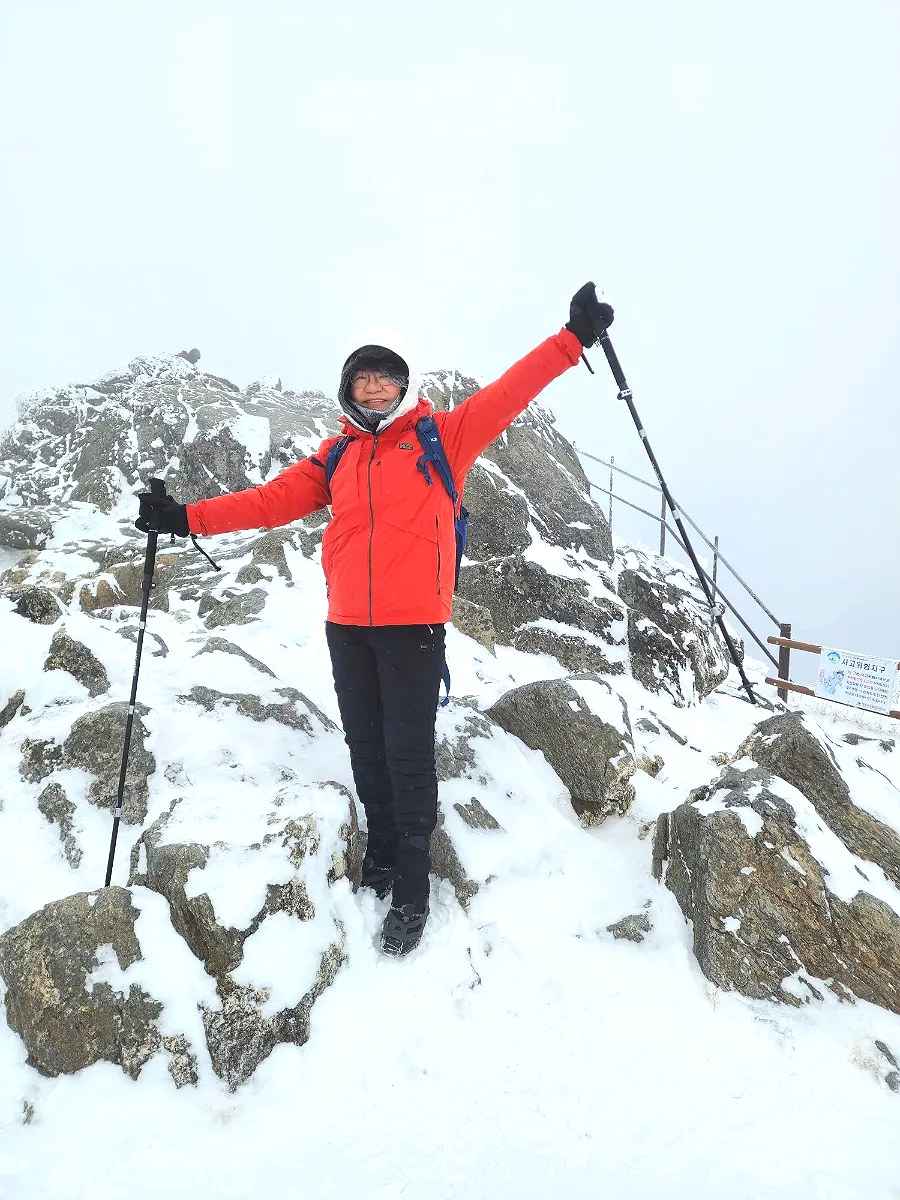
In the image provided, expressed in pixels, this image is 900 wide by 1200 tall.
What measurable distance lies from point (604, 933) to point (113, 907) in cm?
336

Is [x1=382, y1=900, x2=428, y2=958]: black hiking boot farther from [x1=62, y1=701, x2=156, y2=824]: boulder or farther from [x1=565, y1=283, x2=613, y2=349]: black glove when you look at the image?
[x1=565, y1=283, x2=613, y2=349]: black glove

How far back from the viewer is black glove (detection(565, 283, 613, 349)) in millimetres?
3623

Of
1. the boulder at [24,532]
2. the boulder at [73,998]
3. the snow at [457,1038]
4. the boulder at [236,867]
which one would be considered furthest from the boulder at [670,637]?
the boulder at [24,532]

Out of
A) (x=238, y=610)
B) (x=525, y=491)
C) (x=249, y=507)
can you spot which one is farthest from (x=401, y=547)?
(x=525, y=491)

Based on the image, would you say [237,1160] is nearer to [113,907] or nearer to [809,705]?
[113,907]

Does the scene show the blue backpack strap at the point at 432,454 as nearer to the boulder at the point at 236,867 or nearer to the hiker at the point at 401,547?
the hiker at the point at 401,547

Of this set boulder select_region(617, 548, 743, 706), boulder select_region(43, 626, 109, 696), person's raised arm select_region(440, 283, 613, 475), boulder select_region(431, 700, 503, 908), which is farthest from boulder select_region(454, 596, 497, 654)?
person's raised arm select_region(440, 283, 613, 475)

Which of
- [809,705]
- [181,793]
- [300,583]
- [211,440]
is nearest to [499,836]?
[181,793]

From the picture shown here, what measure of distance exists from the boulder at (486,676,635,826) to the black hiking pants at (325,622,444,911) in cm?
212

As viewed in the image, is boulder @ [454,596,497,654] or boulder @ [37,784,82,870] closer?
boulder @ [37,784,82,870]

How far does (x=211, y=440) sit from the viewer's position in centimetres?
1759

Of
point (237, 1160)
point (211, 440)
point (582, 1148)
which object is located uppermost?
point (211, 440)

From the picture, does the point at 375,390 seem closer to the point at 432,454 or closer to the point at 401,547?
the point at 432,454

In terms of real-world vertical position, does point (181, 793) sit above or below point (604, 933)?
above
